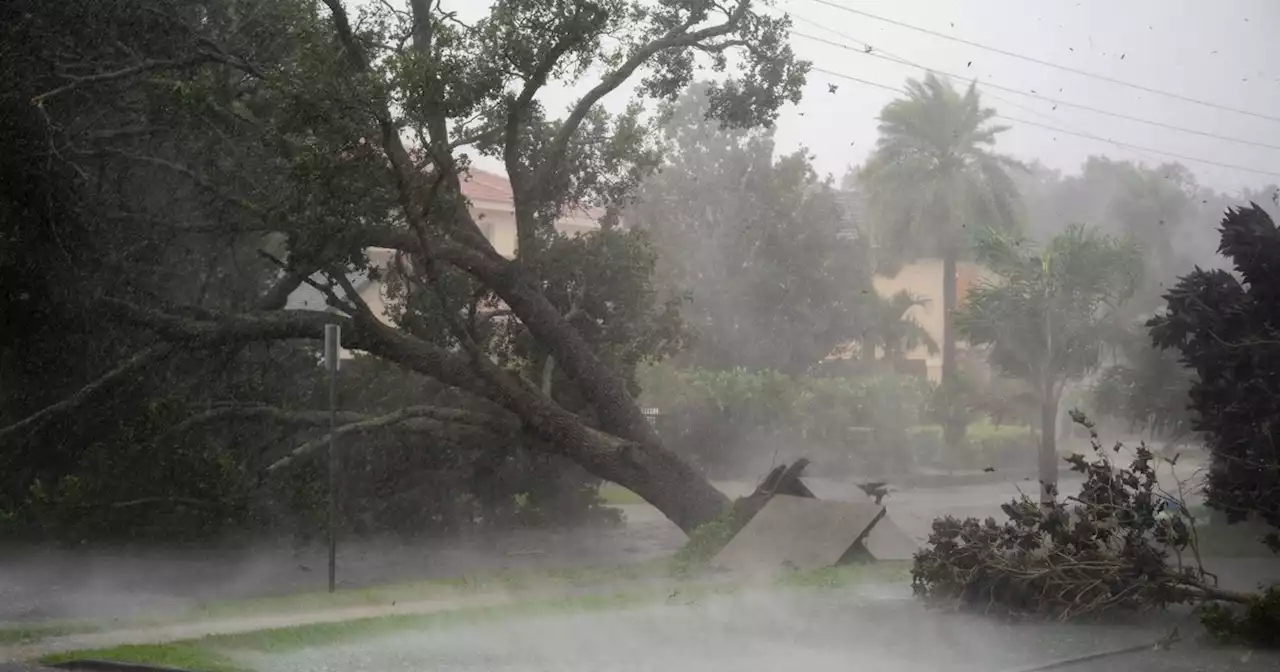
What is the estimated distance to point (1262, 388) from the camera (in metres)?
16.7

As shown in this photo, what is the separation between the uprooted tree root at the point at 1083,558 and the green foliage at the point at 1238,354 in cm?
390

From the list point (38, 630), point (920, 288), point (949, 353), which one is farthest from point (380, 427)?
point (920, 288)

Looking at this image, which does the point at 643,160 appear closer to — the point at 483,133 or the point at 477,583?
the point at 483,133

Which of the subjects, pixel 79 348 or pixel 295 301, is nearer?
pixel 79 348

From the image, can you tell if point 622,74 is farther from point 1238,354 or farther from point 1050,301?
point 1050,301

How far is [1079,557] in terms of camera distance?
485 inches

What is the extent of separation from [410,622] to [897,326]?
3296 cm

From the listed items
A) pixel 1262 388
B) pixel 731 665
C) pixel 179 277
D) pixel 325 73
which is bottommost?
pixel 731 665

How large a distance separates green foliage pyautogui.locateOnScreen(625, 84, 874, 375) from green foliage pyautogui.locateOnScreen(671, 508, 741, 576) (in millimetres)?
21328

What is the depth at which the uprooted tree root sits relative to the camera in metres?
11.9

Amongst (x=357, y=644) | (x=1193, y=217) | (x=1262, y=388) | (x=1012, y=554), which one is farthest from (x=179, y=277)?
(x=1193, y=217)

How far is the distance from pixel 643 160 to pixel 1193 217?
12328mm

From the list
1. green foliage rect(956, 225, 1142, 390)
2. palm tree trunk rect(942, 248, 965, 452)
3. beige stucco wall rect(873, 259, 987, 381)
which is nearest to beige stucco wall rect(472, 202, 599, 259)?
green foliage rect(956, 225, 1142, 390)

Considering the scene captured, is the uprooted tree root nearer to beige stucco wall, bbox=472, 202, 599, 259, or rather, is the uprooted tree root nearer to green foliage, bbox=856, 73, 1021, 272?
beige stucco wall, bbox=472, 202, 599, 259
